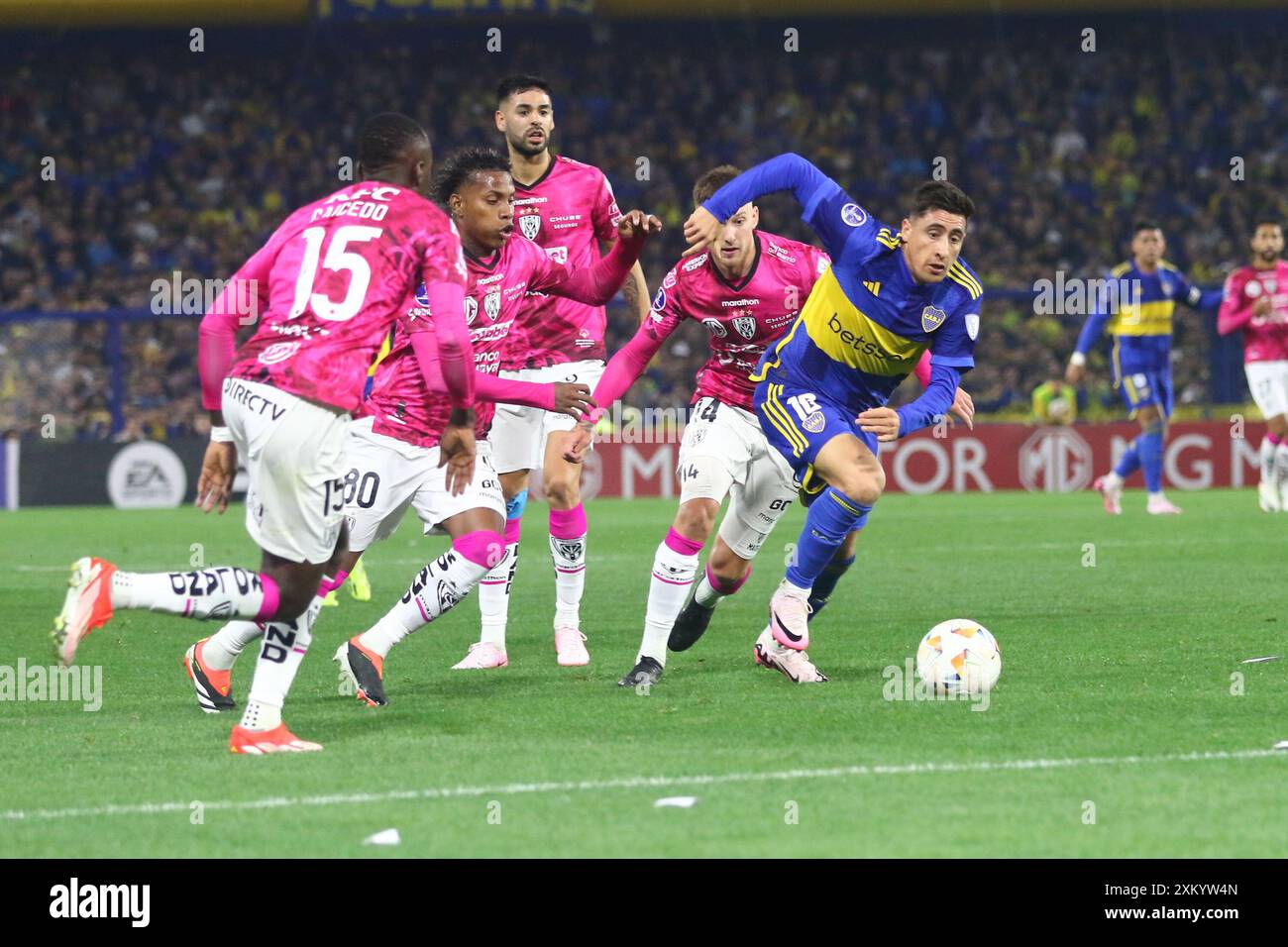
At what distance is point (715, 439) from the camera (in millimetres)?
8273

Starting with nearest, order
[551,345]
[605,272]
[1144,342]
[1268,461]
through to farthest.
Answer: [605,272], [551,345], [1268,461], [1144,342]

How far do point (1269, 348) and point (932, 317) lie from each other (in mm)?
11785

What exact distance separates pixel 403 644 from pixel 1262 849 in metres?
5.54

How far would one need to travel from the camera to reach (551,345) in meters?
9.19

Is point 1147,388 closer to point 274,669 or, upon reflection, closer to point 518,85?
point 518,85

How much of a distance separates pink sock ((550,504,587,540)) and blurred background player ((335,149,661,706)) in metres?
0.98

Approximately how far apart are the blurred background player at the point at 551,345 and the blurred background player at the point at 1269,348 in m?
10.5

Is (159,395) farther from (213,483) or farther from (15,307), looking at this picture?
(213,483)

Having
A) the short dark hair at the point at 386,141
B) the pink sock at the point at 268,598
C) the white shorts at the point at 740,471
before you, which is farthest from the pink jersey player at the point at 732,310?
the pink sock at the point at 268,598

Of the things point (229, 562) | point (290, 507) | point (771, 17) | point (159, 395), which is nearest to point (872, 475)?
point (290, 507)

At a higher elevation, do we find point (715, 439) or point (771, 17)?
point (771, 17)

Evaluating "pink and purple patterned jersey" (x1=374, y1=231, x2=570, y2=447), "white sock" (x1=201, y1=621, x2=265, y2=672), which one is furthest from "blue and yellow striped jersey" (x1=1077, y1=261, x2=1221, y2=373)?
"white sock" (x1=201, y1=621, x2=265, y2=672)
